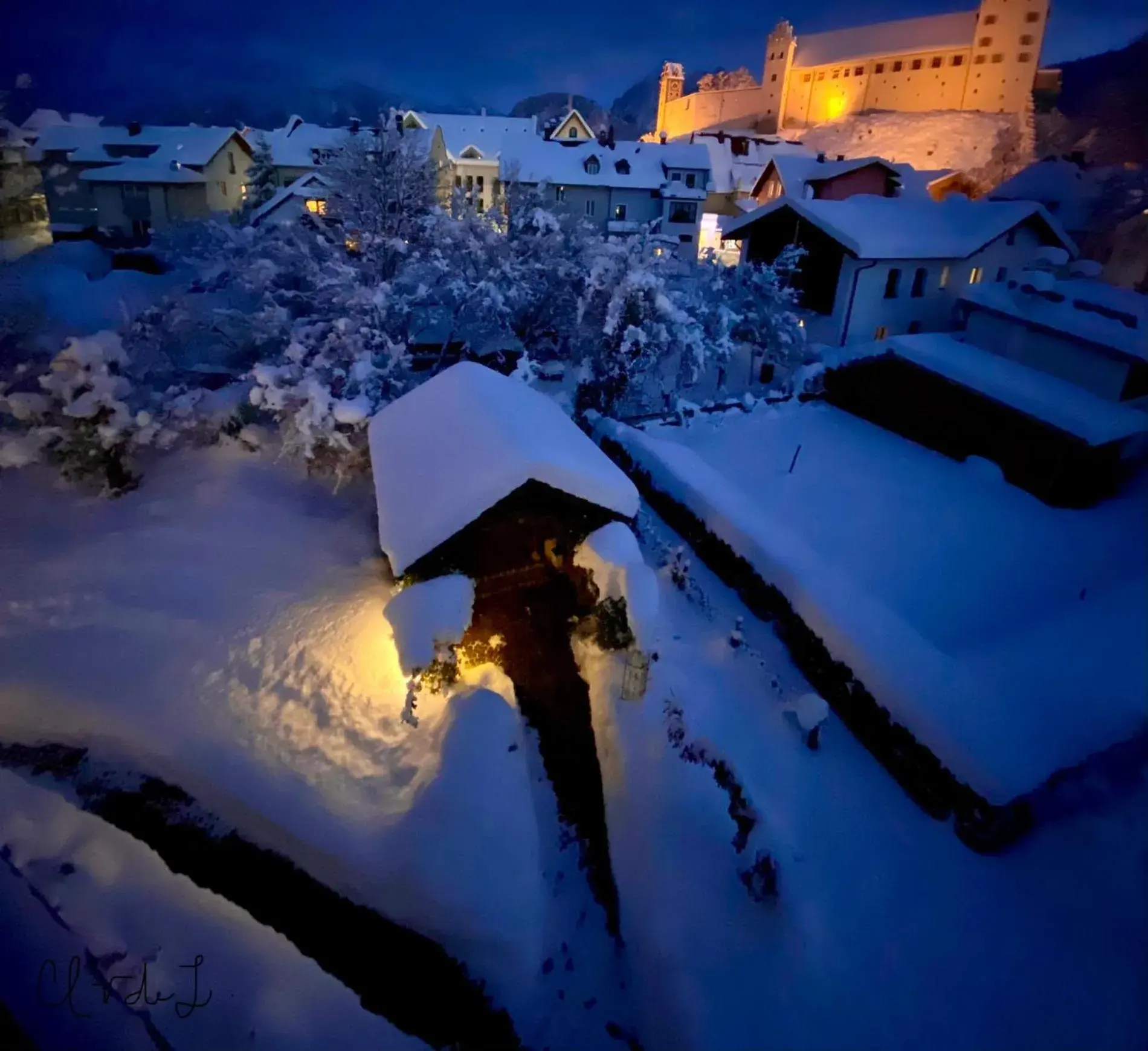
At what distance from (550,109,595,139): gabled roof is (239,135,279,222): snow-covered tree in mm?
15545

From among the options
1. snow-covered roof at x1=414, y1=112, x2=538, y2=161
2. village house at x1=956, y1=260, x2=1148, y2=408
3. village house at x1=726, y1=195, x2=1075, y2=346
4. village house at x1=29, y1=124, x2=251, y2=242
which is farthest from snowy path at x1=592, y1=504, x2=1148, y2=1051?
village house at x1=29, y1=124, x2=251, y2=242

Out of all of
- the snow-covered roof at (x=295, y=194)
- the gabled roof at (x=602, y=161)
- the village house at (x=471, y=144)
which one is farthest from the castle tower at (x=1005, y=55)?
the snow-covered roof at (x=295, y=194)

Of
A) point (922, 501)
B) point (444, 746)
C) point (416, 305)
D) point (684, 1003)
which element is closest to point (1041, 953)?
point (684, 1003)

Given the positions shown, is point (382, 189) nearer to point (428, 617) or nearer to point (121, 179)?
point (428, 617)

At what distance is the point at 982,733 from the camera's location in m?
7.43

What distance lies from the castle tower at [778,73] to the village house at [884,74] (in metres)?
0.09

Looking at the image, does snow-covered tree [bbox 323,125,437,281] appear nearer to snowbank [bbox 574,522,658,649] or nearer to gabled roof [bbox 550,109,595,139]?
snowbank [bbox 574,522,658,649]

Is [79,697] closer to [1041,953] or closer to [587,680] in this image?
[587,680]

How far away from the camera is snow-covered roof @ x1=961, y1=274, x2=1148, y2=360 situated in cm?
1297

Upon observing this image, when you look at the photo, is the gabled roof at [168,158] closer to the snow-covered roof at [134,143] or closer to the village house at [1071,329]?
the snow-covered roof at [134,143]

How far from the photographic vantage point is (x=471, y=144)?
3472 centimetres

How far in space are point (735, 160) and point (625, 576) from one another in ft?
154

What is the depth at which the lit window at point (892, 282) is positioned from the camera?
21453mm

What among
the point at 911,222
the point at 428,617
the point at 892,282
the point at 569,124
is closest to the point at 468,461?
the point at 428,617
